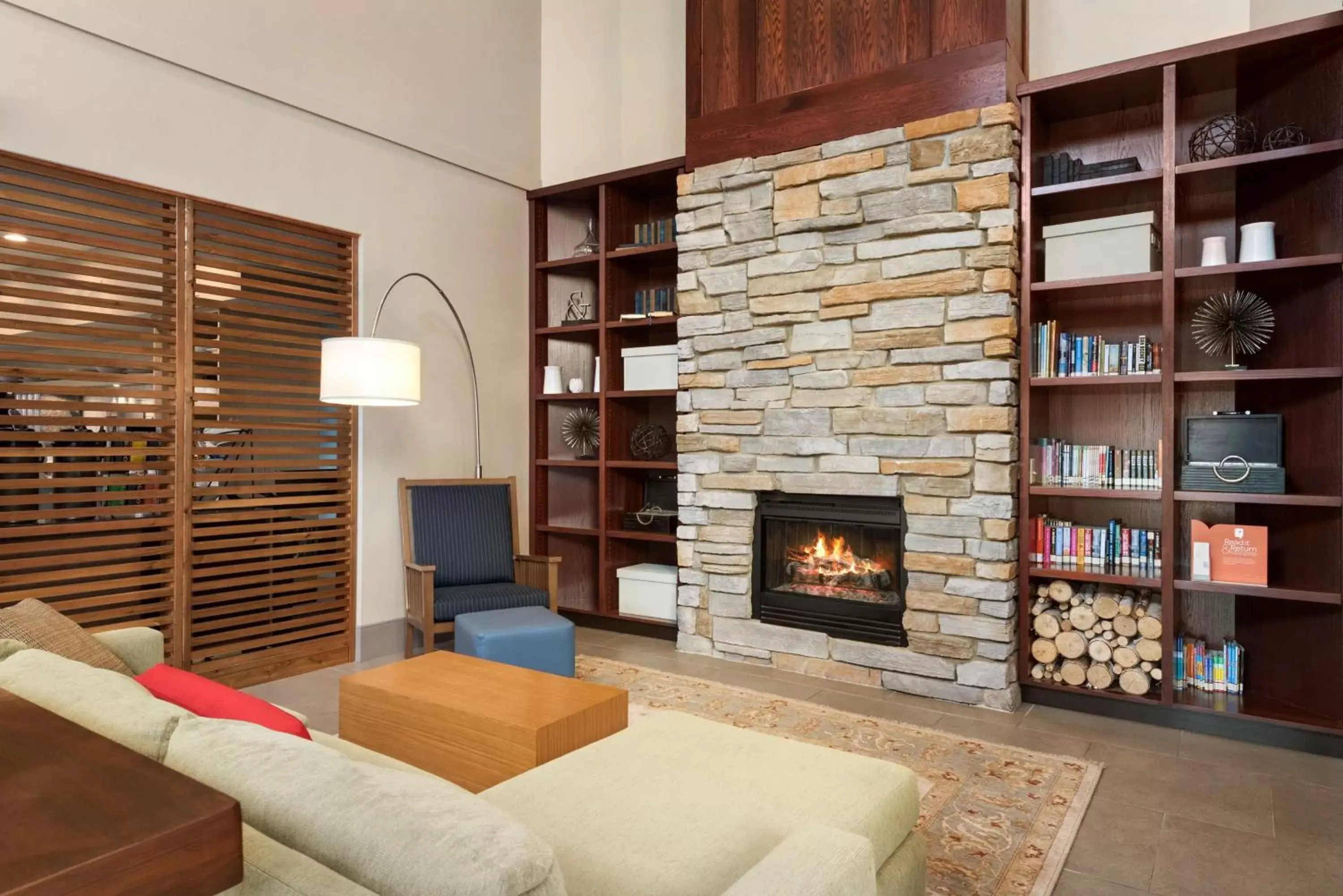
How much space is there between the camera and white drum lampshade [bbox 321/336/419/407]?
142 inches

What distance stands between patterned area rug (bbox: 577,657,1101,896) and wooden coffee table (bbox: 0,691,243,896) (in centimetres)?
198

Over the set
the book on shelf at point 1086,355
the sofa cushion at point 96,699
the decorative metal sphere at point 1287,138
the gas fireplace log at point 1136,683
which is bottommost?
the gas fireplace log at point 1136,683

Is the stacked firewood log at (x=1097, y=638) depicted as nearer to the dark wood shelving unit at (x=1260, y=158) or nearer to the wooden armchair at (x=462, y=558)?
the dark wood shelving unit at (x=1260, y=158)

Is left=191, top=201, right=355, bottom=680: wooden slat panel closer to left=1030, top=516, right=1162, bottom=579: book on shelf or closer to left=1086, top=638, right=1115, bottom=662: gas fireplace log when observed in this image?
left=1030, top=516, right=1162, bottom=579: book on shelf

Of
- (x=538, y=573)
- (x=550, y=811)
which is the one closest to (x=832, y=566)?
(x=538, y=573)

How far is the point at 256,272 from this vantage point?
13.2ft

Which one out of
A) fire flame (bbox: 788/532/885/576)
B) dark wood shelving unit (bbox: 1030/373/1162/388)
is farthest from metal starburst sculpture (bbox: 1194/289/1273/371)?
fire flame (bbox: 788/532/885/576)

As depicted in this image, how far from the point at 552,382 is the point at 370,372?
2.00 m

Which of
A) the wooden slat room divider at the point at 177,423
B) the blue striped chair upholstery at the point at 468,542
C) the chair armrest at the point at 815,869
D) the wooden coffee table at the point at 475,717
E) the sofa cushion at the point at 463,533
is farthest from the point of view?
the sofa cushion at the point at 463,533

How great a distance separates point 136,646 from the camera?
7.86 ft

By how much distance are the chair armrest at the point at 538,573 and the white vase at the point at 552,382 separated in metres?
1.19

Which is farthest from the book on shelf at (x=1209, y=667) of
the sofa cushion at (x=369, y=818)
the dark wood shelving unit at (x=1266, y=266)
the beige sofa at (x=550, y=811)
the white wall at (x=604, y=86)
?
the white wall at (x=604, y=86)

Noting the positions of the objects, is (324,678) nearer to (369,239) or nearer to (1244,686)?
(369,239)

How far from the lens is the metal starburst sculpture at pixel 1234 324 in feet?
11.4
